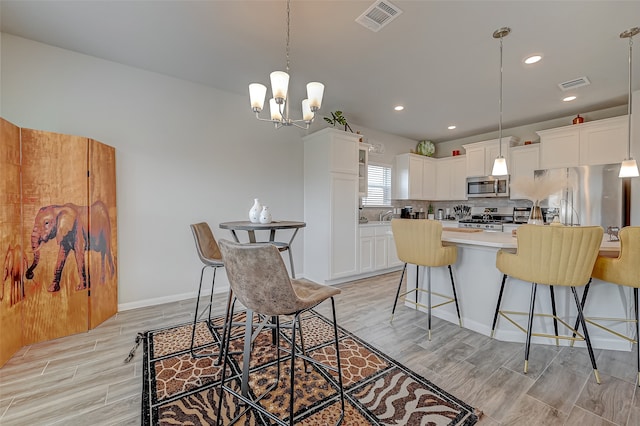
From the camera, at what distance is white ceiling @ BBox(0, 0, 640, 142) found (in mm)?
2084

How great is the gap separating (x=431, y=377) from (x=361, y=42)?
2.98 metres

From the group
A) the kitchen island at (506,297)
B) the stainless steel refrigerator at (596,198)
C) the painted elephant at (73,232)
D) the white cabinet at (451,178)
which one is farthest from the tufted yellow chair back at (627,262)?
the painted elephant at (73,232)

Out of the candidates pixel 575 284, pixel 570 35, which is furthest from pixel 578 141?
pixel 575 284

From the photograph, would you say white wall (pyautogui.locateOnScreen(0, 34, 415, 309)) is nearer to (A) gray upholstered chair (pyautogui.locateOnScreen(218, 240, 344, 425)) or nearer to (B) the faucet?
(A) gray upholstered chair (pyautogui.locateOnScreen(218, 240, 344, 425))

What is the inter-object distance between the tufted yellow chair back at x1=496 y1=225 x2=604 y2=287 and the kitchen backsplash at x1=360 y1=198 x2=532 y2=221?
10.7 ft

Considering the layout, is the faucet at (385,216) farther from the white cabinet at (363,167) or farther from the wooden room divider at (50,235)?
the wooden room divider at (50,235)

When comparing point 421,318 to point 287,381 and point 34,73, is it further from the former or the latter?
point 34,73

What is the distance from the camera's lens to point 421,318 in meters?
2.81

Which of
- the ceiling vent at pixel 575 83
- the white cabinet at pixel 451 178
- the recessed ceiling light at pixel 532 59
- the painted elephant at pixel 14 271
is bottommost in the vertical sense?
the painted elephant at pixel 14 271

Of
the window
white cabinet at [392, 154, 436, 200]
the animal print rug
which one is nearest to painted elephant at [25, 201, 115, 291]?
the animal print rug

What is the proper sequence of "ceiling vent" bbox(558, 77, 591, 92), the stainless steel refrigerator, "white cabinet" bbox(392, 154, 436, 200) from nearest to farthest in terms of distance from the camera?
"ceiling vent" bbox(558, 77, 591, 92) < the stainless steel refrigerator < "white cabinet" bbox(392, 154, 436, 200)

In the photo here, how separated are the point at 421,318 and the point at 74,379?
3.05 meters

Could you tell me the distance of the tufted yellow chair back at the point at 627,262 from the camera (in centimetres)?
174

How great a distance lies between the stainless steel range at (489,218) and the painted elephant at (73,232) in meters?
5.82
